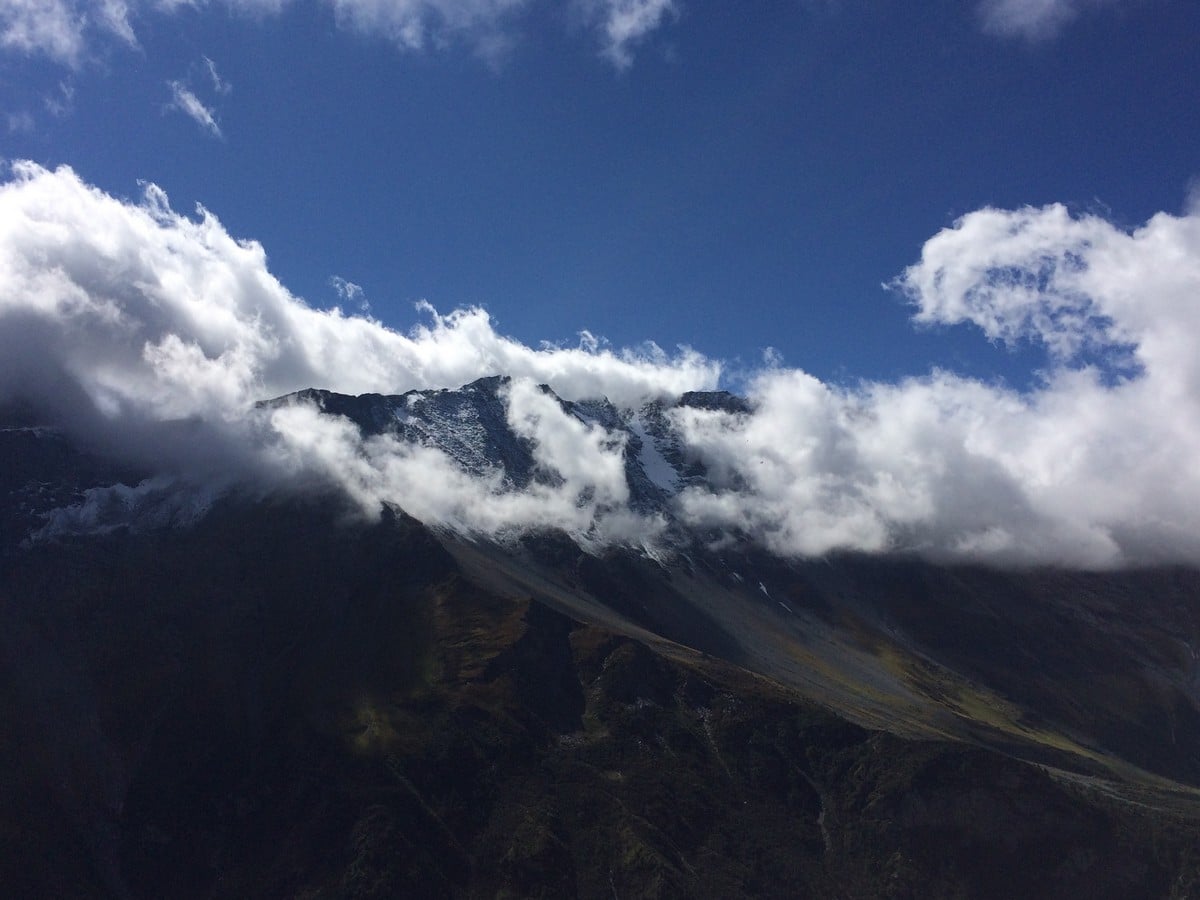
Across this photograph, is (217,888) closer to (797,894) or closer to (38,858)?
(38,858)

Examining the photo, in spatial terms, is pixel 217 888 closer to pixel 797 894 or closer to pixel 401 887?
pixel 401 887

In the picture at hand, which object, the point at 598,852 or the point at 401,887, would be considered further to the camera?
the point at 598,852

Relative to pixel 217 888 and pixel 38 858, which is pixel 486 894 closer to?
pixel 217 888

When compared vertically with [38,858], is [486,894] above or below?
above

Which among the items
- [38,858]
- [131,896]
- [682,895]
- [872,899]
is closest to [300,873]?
[131,896]

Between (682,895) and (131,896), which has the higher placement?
(682,895)

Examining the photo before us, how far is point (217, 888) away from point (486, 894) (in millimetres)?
56911

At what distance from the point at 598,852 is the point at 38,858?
372ft

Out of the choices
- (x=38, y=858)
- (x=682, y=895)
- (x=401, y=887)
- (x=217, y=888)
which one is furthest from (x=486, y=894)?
(x=38, y=858)

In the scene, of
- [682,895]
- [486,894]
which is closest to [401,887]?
[486,894]

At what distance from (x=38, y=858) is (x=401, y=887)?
7445 centimetres

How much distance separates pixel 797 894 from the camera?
651 feet

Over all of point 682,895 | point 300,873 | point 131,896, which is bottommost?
point 131,896

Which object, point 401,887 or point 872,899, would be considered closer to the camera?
point 401,887
